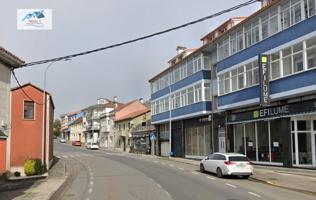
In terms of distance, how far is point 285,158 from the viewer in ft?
99.8

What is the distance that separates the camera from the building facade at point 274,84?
90.8 feet

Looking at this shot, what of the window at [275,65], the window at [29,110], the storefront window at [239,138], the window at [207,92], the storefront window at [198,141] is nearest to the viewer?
the window at [275,65]

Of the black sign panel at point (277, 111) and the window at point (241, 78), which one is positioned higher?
the window at point (241, 78)

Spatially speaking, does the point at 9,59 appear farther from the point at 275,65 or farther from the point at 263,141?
the point at 263,141

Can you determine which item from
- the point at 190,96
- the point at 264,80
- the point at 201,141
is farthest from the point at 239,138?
the point at 190,96

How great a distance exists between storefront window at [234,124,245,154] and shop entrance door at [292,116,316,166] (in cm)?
808

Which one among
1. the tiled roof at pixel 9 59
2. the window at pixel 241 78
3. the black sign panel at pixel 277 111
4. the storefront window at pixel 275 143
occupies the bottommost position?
the storefront window at pixel 275 143

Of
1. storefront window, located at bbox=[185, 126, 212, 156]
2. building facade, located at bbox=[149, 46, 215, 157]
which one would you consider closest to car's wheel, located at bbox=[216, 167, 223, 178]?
building facade, located at bbox=[149, 46, 215, 157]

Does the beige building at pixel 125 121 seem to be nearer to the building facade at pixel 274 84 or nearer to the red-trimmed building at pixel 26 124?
the building facade at pixel 274 84

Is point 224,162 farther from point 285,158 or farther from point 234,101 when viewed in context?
point 234,101

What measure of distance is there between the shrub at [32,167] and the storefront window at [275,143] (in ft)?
52.4

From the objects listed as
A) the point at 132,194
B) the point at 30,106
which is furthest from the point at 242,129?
the point at 132,194

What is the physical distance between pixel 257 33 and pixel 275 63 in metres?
3.35

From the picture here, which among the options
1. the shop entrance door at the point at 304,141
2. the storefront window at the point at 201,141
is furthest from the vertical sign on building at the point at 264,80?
the storefront window at the point at 201,141
